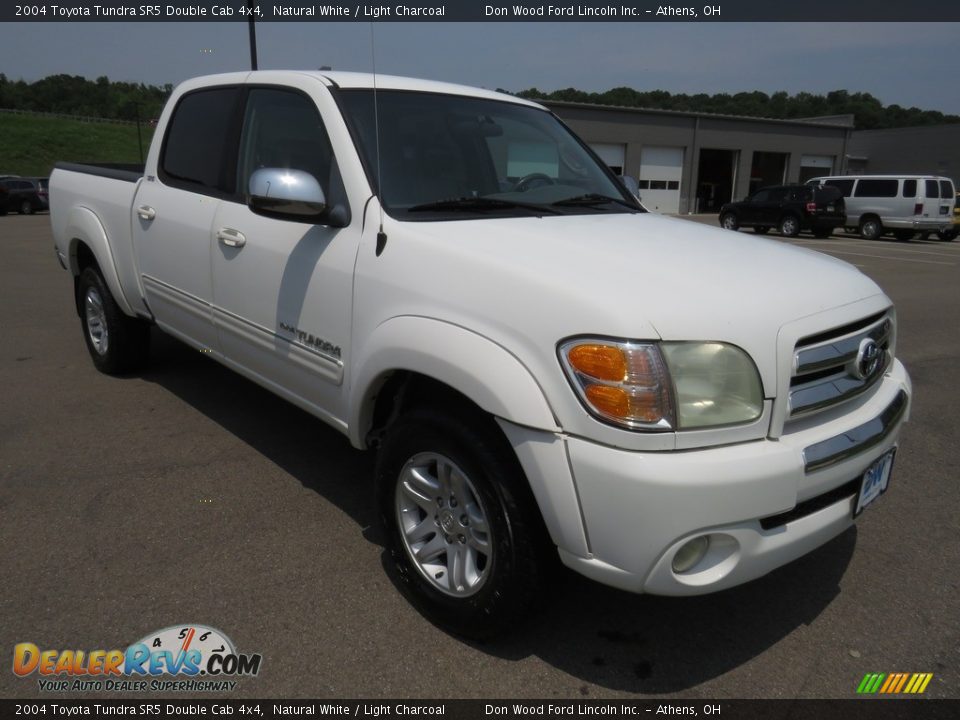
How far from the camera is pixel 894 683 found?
237cm

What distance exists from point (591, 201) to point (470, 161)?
1.93 ft

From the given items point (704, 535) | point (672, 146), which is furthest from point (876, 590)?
point (672, 146)

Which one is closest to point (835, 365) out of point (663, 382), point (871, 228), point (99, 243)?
point (663, 382)

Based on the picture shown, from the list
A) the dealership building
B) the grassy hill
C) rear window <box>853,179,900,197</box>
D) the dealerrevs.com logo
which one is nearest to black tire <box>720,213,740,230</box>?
rear window <box>853,179,900,197</box>

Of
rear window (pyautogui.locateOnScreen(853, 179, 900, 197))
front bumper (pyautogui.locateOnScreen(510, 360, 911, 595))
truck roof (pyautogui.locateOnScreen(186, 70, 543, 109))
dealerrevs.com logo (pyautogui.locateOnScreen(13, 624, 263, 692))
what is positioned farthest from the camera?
rear window (pyautogui.locateOnScreen(853, 179, 900, 197))

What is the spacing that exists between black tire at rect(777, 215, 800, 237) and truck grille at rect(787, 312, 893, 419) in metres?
21.9

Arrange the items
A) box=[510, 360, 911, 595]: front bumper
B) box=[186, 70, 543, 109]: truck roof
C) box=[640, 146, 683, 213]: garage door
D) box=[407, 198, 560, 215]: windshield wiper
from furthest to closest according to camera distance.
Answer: box=[640, 146, 683, 213]: garage door
box=[186, 70, 543, 109]: truck roof
box=[407, 198, 560, 215]: windshield wiper
box=[510, 360, 911, 595]: front bumper

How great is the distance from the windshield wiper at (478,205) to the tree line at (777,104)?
32.5 m

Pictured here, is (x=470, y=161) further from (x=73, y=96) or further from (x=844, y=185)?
(x=73, y=96)

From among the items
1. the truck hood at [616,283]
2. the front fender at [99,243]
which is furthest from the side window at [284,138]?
the front fender at [99,243]

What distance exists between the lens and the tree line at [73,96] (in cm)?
7712

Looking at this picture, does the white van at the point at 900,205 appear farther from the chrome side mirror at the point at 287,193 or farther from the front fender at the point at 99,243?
the chrome side mirror at the point at 287,193

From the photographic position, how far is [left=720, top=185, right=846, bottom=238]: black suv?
21922mm
